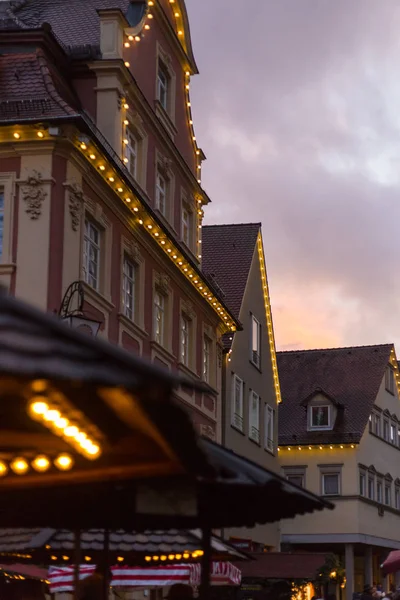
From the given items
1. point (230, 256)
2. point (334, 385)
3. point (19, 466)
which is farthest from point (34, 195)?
point (334, 385)

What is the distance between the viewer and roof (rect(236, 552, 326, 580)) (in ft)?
90.4

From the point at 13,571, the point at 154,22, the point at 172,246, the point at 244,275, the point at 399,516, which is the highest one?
the point at 154,22

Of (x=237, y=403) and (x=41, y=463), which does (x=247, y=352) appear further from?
(x=41, y=463)

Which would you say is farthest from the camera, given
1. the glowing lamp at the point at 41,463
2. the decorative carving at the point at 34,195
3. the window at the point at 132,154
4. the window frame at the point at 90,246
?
the window at the point at 132,154

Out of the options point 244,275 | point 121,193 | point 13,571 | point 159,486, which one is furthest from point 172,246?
point 159,486

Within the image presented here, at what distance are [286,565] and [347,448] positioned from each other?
73.6 ft

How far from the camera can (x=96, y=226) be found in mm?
23375

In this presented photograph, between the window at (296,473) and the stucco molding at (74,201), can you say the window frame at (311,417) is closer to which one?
the window at (296,473)

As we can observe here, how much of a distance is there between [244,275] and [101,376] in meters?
35.2

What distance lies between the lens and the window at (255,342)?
1578 inches

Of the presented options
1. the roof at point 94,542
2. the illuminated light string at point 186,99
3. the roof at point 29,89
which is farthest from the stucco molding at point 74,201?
the roof at point 94,542

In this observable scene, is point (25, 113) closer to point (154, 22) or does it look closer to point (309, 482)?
point (154, 22)

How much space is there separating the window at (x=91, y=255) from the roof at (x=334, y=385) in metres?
28.7

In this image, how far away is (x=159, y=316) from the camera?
2803 centimetres
